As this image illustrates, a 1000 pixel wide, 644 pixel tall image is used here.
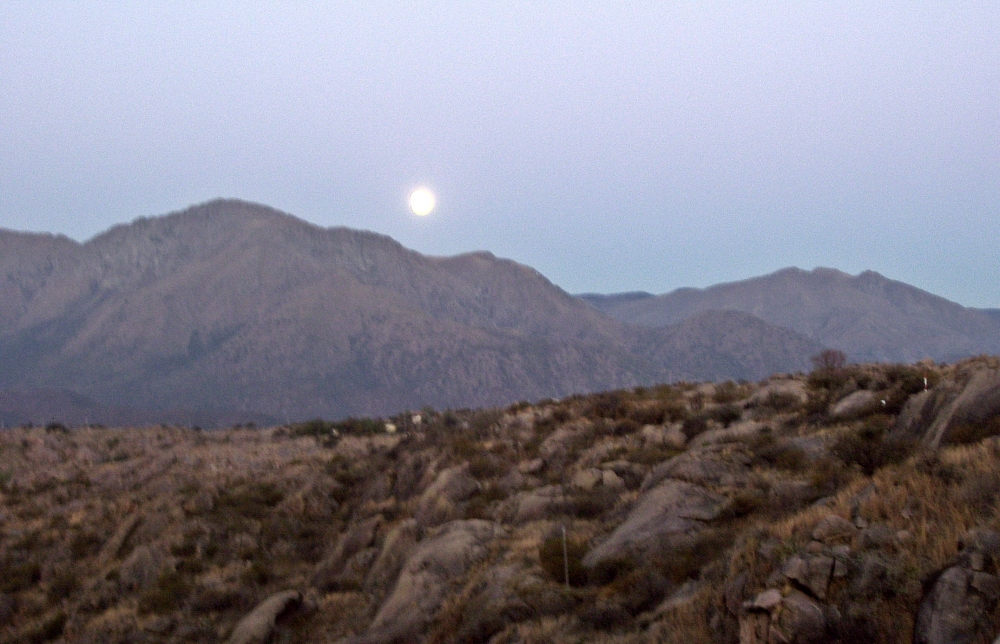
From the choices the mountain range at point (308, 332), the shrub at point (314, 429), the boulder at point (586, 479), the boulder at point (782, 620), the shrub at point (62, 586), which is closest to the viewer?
the boulder at point (782, 620)

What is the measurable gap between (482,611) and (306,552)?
11187 millimetres

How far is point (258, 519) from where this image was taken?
21.3 metres

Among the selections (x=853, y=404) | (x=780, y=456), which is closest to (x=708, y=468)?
(x=780, y=456)

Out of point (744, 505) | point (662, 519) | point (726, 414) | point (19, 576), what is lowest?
point (19, 576)

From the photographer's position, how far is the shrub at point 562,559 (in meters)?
10.2

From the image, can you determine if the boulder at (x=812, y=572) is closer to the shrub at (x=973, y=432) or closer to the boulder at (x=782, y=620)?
the boulder at (x=782, y=620)

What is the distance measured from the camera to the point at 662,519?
10625 millimetres

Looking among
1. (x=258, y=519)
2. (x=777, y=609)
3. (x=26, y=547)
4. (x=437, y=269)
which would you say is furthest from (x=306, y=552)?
(x=437, y=269)

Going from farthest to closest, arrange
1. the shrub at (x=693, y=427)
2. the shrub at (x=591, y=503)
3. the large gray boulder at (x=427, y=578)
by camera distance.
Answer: the shrub at (x=693, y=427), the shrub at (x=591, y=503), the large gray boulder at (x=427, y=578)

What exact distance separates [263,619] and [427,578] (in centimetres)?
436

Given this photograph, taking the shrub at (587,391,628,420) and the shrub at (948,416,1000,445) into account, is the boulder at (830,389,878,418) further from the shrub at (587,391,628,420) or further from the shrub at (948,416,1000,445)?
the shrub at (587,391,628,420)

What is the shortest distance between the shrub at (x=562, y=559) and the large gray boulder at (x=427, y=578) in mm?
1934

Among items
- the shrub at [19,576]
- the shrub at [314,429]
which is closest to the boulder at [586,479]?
the shrub at [19,576]

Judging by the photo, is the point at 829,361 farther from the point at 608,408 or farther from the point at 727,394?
the point at 608,408
